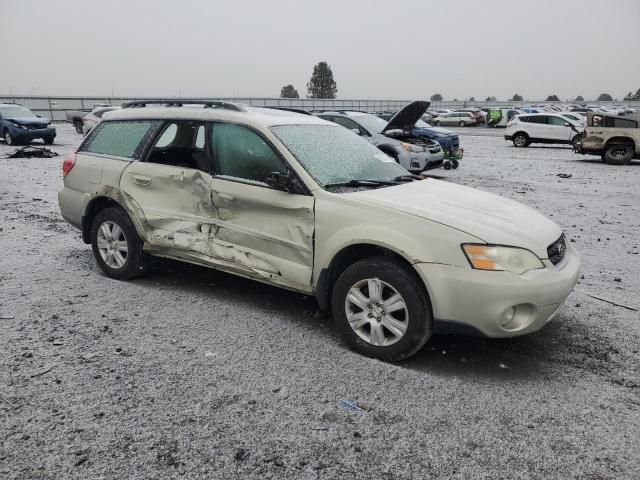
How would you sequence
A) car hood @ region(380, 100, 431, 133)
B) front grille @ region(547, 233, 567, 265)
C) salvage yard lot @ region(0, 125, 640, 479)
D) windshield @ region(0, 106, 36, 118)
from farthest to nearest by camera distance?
1. windshield @ region(0, 106, 36, 118)
2. car hood @ region(380, 100, 431, 133)
3. front grille @ region(547, 233, 567, 265)
4. salvage yard lot @ region(0, 125, 640, 479)

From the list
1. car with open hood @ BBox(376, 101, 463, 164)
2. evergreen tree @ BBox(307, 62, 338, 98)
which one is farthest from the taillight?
evergreen tree @ BBox(307, 62, 338, 98)

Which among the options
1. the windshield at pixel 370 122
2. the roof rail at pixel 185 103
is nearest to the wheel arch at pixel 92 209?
the roof rail at pixel 185 103

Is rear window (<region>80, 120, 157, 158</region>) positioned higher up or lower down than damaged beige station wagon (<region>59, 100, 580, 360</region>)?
higher up

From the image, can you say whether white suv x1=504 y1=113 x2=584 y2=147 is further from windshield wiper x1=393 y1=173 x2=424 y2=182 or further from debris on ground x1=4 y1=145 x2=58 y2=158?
windshield wiper x1=393 y1=173 x2=424 y2=182

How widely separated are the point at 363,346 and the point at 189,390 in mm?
1213

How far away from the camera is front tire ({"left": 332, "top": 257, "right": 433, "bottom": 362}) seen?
3.43m

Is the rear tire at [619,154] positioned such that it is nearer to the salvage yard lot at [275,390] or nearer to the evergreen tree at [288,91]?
the salvage yard lot at [275,390]

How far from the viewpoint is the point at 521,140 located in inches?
971

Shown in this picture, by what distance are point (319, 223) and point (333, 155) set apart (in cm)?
85

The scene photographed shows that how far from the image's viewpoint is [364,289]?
12.0ft

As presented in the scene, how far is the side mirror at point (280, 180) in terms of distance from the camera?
155 inches

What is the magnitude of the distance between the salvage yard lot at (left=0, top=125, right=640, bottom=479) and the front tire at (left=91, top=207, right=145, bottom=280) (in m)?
0.16

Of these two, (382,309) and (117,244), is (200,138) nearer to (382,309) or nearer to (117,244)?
(117,244)

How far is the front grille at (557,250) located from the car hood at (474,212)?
0.04 metres
